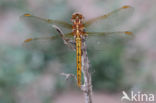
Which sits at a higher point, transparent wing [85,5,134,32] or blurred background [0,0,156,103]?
transparent wing [85,5,134,32]

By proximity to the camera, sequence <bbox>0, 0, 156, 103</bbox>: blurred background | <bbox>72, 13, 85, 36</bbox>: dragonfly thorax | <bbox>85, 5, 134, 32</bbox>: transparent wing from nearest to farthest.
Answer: <bbox>72, 13, 85, 36</bbox>: dragonfly thorax
<bbox>85, 5, 134, 32</bbox>: transparent wing
<bbox>0, 0, 156, 103</bbox>: blurred background

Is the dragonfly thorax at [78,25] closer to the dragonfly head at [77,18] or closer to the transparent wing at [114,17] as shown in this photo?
the dragonfly head at [77,18]

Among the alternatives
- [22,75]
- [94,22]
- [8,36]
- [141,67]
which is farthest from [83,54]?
[8,36]

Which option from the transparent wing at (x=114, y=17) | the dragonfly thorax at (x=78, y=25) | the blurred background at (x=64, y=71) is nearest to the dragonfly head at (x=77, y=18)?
the dragonfly thorax at (x=78, y=25)

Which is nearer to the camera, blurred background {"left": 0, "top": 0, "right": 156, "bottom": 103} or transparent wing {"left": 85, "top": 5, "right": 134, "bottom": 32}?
transparent wing {"left": 85, "top": 5, "right": 134, "bottom": 32}

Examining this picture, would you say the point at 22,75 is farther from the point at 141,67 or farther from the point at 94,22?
the point at 94,22

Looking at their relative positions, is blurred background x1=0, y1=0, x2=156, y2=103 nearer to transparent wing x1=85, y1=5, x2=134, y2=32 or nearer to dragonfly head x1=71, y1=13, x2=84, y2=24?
transparent wing x1=85, y1=5, x2=134, y2=32

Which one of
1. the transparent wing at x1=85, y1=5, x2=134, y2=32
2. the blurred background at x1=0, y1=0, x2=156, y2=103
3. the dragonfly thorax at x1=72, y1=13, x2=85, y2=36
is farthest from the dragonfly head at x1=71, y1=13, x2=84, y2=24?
the blurred background at x1=0, y1=0, x2=156, y2=103

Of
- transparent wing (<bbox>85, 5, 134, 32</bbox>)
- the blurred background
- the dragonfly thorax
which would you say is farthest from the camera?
the blurred background
